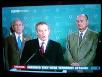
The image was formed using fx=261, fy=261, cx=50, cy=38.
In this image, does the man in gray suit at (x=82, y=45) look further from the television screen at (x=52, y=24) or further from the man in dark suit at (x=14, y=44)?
the man in dark suit at (x=14, y=44)

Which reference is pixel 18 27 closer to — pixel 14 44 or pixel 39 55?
pixel 14 44

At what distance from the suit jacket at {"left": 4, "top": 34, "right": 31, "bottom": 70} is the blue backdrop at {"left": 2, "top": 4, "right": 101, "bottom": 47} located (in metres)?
0.06

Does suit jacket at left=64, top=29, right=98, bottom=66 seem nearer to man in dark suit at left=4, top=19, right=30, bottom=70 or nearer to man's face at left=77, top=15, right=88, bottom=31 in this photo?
man's face at left=77, top=15, right=88, bottom=31

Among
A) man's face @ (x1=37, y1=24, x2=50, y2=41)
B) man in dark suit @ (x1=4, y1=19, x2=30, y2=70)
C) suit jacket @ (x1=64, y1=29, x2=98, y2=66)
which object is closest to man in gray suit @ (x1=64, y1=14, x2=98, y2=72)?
suit jacket @ (x1=64, y1=29, x2=98, y2=66)

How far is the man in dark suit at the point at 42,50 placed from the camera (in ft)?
6.91

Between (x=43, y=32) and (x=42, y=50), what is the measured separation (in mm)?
147

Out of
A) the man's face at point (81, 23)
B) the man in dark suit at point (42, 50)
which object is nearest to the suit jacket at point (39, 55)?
the man in dark suit at point (42, 50)

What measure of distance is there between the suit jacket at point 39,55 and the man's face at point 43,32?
0.16ft

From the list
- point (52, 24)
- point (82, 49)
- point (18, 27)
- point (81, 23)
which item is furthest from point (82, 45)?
point (18, 27)

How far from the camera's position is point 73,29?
2059 mm

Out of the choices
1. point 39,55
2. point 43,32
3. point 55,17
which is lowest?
point 39,55

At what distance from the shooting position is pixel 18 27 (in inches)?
84.4
